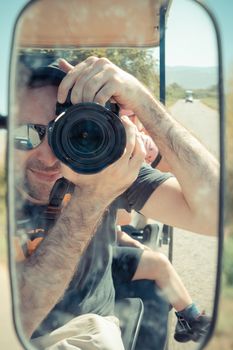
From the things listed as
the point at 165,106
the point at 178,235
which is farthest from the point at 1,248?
the point at 178,235

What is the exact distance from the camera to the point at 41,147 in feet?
4.09

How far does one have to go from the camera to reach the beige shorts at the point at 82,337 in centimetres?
127

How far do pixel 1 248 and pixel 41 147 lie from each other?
8.5 inches

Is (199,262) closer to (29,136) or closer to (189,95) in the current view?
(189,95)

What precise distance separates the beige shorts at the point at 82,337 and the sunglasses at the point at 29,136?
0.38 meters

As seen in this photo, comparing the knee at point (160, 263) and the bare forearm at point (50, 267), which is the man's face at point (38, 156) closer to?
the bare forearm at point (50, 267)

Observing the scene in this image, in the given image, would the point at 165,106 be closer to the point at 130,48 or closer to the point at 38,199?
the point at 130,48

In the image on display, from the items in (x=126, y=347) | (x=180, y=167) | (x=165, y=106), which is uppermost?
(x=165, y=106)

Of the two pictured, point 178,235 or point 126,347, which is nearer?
point 126,347

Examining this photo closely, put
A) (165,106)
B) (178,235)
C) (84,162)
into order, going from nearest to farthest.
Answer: (84,162) → (165,106) → (178,235)

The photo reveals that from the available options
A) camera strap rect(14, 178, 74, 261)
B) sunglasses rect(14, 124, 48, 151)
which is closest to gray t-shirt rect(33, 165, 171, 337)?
camera strap rect(14, 178, 74, 261)

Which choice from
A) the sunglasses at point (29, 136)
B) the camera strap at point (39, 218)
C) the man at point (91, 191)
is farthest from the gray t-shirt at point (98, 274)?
the sunglasses at point (29, 136)

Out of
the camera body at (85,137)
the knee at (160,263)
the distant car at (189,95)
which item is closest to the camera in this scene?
the camera body at (85,137)

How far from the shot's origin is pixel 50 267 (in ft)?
4.21
